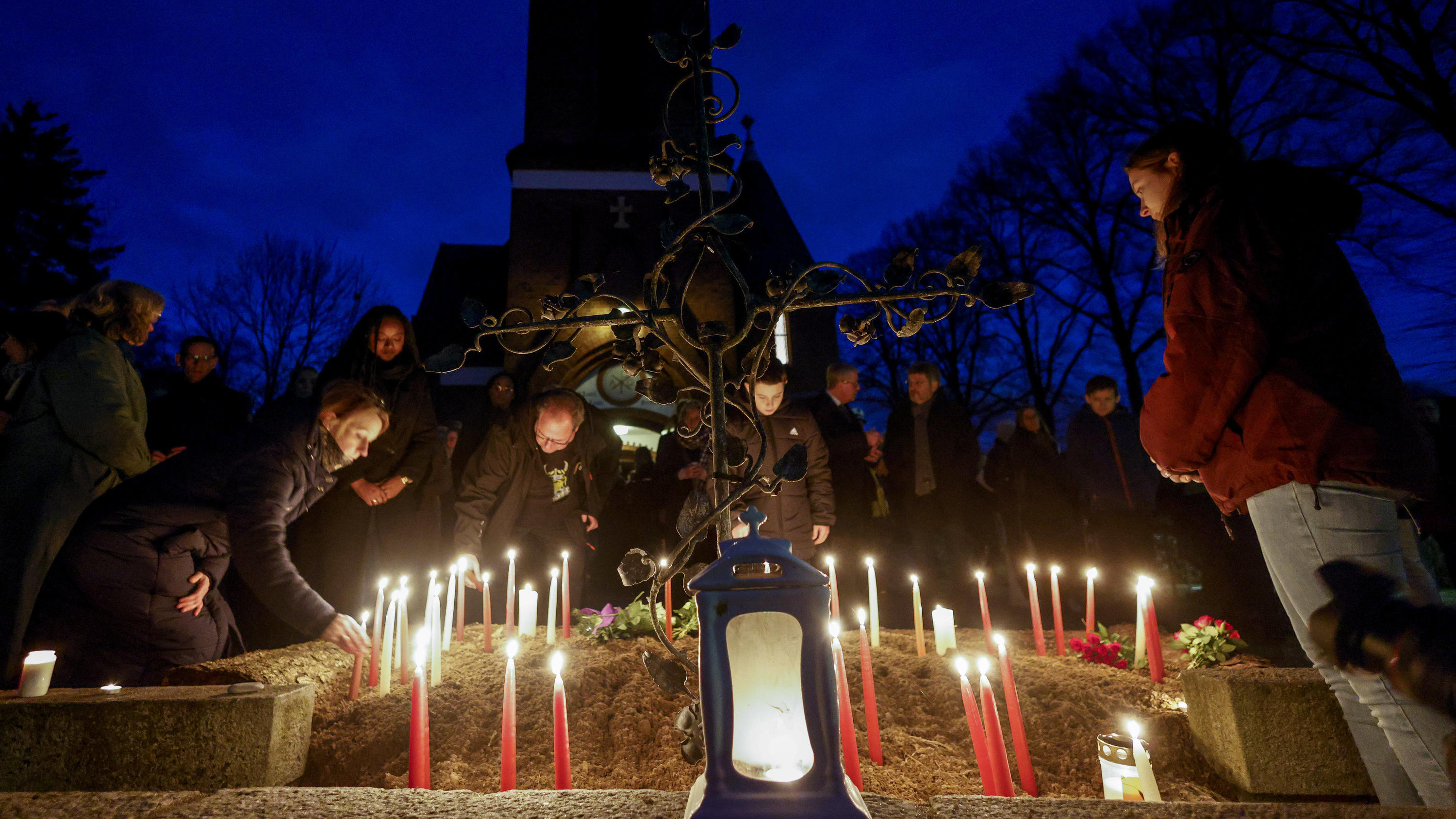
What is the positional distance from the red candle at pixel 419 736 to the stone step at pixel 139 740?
1.42ft

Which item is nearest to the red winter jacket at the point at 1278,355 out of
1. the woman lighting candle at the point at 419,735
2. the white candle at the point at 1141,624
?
the white candle at the point at 1141,624

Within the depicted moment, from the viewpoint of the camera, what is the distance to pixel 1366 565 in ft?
4.57

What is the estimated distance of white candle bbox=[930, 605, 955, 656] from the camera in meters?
3.10

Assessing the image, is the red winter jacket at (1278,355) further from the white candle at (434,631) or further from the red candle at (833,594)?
the white candle at (434,631)

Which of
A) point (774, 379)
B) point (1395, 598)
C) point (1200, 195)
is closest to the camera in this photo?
point (1395, 598)

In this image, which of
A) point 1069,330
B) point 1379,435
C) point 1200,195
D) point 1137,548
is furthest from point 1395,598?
point 1069,330

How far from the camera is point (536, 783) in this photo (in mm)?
1956

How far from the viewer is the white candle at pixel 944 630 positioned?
122 inches

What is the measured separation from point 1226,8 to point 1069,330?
9.02m

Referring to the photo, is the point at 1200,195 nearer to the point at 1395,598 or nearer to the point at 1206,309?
the point at 1206,309

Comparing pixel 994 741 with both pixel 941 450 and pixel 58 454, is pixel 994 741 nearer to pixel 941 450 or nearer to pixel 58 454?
pixel 941 450

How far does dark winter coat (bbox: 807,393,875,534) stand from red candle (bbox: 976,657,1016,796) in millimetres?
3716

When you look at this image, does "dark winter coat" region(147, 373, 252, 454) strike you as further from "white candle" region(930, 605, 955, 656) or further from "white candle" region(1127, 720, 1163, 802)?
"white candle" region(1127, 720, 1163, 802)

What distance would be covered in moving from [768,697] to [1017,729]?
104 centimetres
